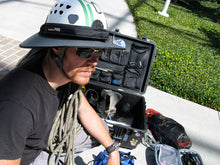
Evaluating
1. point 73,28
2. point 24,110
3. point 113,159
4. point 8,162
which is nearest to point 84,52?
point 73,28

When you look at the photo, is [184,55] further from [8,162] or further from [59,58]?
[8,162]

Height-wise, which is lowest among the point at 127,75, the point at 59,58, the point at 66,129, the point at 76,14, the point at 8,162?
the point at 66,129

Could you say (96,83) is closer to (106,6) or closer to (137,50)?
(137,50)

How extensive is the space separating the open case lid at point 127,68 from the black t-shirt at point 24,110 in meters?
1.51

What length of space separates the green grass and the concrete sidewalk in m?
0.28

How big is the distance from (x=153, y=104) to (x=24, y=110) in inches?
111

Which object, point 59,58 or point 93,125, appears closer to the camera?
point 59,58

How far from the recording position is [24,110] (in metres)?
1.05

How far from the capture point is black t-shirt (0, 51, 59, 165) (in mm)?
980

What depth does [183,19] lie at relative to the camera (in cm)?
982

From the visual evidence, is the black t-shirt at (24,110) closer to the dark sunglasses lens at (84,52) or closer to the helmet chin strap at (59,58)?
the helmet chin strap at (59,58)

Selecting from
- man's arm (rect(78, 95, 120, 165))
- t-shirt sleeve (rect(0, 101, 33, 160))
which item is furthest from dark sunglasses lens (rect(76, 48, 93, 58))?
man's arm (rect(78, 95, 120, 165))

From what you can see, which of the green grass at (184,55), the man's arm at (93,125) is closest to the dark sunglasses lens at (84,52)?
the man's arm at (93,125)

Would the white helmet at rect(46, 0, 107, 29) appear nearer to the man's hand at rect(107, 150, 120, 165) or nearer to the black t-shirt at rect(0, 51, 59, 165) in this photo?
the black t-shirt at rect(0, 51, 59, 165)
